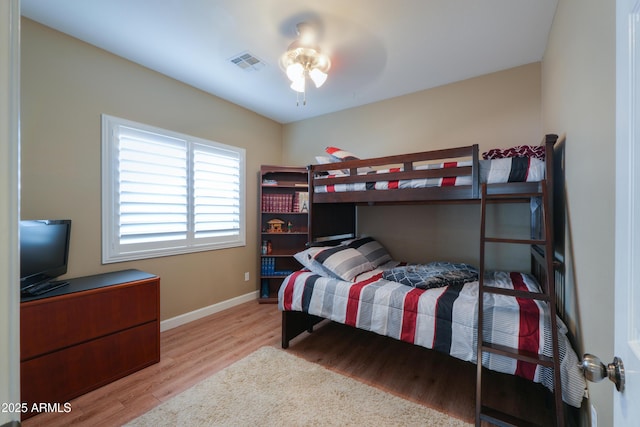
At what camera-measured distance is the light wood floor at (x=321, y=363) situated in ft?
5.56

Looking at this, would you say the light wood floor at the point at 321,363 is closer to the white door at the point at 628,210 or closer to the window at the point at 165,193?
the window at the point at 165,193

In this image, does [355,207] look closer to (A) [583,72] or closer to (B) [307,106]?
(B) [307,106]

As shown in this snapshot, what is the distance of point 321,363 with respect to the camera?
2.21 metres

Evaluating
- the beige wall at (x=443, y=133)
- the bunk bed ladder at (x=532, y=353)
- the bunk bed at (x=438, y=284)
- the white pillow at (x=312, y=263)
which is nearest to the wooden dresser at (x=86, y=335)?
the bunk bed at (x=438, y=284)

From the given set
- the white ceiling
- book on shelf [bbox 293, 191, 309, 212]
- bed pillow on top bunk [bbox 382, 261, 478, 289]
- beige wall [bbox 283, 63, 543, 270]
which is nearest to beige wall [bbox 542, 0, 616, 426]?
the white ceiling

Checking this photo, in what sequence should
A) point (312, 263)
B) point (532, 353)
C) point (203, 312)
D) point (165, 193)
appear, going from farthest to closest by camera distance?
point (203, 312) < point (165, 193) < point (312, 263) < point (532, 353)

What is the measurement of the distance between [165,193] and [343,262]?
1.96 meters

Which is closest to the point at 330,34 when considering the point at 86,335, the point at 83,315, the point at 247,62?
the point at 247,62

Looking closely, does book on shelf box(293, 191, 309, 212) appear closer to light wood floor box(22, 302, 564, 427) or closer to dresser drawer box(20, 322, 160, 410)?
light wood floor box(22, 302, 564, 427)

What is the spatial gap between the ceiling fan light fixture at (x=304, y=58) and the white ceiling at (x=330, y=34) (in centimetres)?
9

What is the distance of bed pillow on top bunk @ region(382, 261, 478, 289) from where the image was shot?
207 cm

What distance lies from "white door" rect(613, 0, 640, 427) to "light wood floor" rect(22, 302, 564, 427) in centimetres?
141

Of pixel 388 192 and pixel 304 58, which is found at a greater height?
pixel 304 58

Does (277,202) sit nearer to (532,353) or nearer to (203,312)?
(203,312)
